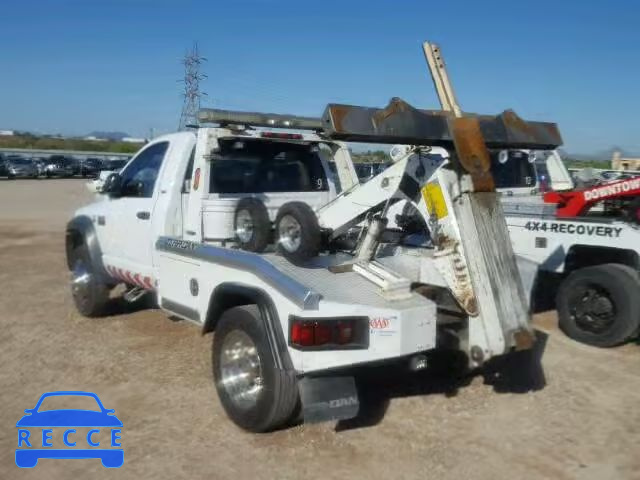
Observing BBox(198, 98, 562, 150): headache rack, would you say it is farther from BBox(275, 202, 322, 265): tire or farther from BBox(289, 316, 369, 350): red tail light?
BBox(289, 316, 369, 350): red tail light

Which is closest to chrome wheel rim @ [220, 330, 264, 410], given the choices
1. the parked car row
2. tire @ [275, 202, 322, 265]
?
tire @ [275, 202, 322, 265]

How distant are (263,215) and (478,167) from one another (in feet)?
5.62

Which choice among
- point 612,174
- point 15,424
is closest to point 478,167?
point 15,424

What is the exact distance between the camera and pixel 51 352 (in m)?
6.01

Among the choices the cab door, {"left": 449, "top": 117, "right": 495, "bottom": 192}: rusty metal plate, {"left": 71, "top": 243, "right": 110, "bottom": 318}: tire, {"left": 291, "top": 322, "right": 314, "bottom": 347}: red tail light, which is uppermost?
{"left": 449, "top": 117, "right": 495, "bottom": 192}: rusty metal plate

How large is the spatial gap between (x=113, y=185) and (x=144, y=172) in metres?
0.51

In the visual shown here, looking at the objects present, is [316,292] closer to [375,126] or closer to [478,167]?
[375,126]

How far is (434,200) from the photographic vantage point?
3910mm

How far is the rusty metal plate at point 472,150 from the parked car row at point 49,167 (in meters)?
40.5

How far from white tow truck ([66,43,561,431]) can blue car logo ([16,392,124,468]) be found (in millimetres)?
796

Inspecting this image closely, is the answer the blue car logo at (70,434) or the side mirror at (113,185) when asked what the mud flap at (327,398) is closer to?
the blue car logo at (70,434)

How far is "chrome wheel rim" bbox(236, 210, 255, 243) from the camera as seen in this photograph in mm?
4941

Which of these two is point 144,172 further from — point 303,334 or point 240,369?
point 303,334

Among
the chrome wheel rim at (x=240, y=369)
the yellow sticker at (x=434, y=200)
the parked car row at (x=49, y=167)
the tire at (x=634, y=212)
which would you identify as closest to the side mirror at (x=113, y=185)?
the chrome wheel rim at (x=240, y=369)
